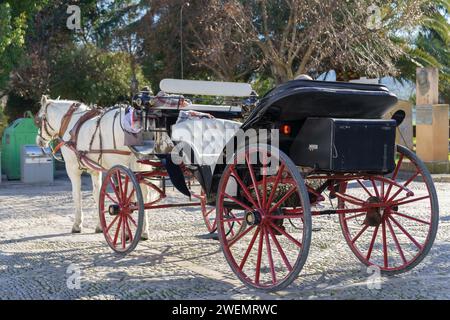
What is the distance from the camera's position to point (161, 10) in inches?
804

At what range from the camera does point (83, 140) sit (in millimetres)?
8531

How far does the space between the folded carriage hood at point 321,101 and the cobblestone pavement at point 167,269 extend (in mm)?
1439

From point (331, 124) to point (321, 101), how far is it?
26cm

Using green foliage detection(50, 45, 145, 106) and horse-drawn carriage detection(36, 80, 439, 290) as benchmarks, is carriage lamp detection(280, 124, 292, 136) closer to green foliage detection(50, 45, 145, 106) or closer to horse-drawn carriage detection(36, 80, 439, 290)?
horse-drawn carriage detection(36, 80, 439, 290)

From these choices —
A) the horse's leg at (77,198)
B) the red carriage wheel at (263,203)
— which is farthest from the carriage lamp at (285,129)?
the horse's leg at (77,198)

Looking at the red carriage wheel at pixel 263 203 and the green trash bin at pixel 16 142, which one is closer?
the red carriage wheel at pixel 263 203

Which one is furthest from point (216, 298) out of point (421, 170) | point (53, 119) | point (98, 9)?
point (98, 9)

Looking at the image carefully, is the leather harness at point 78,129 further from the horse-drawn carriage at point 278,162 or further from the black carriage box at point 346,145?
the black carriage box at point 346,145

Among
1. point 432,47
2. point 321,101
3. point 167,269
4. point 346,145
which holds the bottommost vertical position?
point 167,269

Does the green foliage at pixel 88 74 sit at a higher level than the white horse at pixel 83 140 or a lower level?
higher

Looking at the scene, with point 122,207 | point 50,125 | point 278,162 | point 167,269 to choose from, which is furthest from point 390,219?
point 50,125

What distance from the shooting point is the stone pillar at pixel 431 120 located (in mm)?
18516

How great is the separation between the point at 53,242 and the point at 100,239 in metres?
0.56

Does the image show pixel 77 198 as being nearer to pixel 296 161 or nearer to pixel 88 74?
pixel 296 161
